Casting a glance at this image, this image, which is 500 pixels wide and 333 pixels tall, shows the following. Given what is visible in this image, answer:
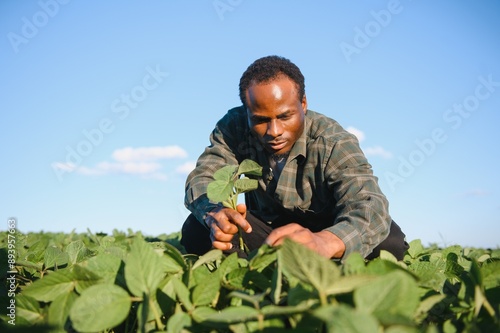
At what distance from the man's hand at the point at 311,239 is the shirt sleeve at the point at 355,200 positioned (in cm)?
5

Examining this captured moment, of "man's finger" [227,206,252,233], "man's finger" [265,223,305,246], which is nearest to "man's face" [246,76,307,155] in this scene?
"man's finger" [227,206,252,233]

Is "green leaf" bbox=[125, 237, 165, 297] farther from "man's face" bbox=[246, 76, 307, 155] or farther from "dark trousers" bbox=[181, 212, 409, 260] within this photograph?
"dark trousers" bbox=[181, 212, 409, 260]

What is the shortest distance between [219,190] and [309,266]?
2.43ft

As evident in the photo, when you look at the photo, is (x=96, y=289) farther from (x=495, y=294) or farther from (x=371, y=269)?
(x=495, y=294)

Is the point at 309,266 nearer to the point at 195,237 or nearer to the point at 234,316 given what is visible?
the point at 234,316

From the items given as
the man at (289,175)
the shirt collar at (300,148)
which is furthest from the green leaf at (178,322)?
the shirt collar at (300,148)

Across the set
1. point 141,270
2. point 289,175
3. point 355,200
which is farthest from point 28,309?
point 289,175

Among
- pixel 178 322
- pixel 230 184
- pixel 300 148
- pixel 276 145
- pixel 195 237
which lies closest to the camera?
pixel 178 322

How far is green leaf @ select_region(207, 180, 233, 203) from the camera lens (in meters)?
1.55

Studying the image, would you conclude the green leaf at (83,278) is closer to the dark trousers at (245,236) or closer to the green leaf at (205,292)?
the green leaf at (205,292)

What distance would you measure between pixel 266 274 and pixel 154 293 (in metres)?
0.35

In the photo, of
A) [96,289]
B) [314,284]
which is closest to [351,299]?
[314,284]

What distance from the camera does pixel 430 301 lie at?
995 millimetres

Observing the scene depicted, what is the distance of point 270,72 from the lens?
8.81 feet
